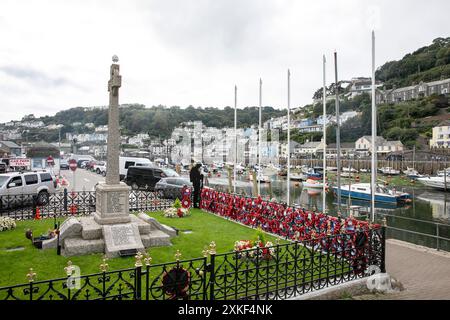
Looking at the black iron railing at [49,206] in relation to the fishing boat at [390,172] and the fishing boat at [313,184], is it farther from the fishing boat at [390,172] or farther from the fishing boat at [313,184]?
the fishing boat at [390,172]

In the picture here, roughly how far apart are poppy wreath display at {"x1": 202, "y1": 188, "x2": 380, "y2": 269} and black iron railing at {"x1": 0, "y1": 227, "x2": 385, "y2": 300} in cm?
11

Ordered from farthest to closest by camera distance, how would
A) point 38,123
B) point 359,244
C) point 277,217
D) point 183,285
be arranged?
1. point 38,123
2. point 277,217
3. point 359,244
4. point 183,285

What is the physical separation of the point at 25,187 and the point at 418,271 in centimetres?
2051

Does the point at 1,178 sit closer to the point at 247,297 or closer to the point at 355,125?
the point at 247,297

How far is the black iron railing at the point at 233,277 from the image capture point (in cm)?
586

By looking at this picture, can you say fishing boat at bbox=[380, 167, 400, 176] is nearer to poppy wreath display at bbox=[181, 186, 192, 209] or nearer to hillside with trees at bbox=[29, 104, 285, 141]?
poppy wreath display at bbox=[181, 186, 192, 209]

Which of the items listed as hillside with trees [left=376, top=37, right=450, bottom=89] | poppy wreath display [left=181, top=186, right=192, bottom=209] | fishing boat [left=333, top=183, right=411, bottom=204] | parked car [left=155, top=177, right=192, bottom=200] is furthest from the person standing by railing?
hillside with trees [left=376, top=37, right=450, bottom=89]

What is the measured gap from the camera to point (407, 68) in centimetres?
15100

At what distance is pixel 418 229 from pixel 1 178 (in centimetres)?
2823

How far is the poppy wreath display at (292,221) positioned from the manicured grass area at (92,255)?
0.63 meters

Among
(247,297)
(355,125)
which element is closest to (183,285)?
(247,297)

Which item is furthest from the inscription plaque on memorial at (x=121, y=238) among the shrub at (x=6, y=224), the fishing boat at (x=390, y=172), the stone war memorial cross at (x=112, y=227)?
the fishing boat at (x=390, y=172)

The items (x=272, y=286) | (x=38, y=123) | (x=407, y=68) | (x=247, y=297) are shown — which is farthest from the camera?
(x=38, y=123)

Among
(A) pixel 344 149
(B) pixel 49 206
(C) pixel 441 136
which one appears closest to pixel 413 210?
(B) pixel 49 206
